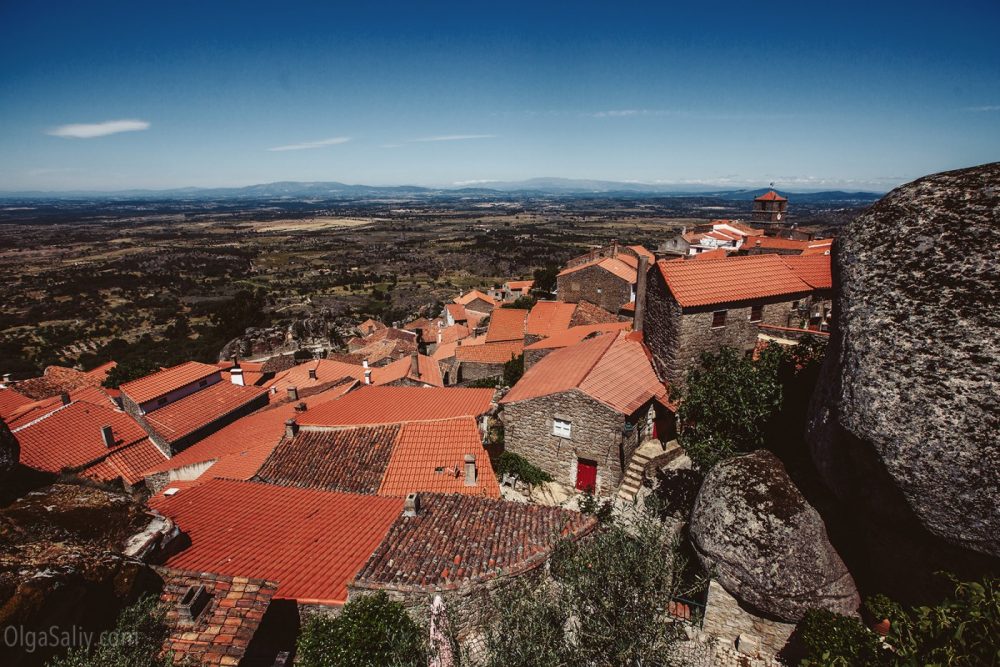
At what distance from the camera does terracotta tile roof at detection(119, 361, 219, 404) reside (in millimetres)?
27891

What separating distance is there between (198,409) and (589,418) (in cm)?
2508

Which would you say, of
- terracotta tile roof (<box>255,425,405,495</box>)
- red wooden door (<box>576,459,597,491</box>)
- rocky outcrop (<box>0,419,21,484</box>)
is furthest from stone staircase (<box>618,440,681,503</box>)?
rocky outcrop (<box>0,419,21,484</box>)

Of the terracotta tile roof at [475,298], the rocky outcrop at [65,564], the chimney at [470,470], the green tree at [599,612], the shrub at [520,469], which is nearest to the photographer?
the rocky outcrop at [65,564]

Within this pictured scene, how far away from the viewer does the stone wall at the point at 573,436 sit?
58.4ft

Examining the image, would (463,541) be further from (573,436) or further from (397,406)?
(397,406)

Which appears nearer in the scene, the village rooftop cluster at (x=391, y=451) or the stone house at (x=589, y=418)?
the village rooftop cluster at (x=391, y=451)

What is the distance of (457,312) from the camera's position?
65.7 m

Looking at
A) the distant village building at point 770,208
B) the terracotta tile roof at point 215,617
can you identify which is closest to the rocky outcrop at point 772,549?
the terracotta tile roof at point 215,617

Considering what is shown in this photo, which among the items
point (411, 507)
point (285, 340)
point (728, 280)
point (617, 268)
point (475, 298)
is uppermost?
point (728, 280)

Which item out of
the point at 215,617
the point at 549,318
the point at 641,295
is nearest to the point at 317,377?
the point at 549,318

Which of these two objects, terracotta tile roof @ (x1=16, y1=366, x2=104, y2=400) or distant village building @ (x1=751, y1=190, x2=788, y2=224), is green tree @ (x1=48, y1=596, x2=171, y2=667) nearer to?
terracotta tile roof @ (x1=16, y1=366, x2=104, y2=400)

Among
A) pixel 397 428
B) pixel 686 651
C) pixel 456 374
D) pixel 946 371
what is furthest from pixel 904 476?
pixel 456 374

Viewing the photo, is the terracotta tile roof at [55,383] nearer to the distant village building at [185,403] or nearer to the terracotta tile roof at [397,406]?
the distant village building at [185,403]
